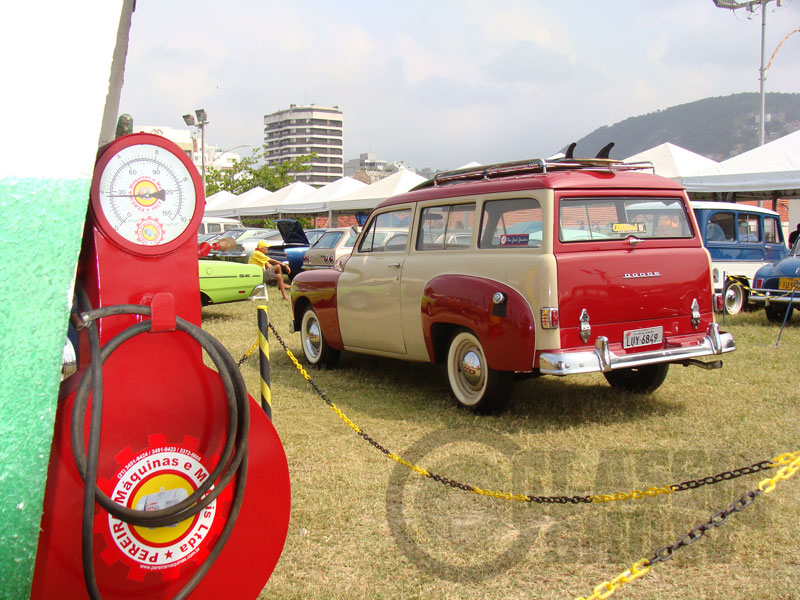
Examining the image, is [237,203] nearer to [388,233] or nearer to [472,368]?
[388,233]

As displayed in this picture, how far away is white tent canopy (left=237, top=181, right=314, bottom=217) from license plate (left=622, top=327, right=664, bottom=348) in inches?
996

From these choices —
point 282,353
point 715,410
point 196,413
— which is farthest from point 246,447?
point 282,353

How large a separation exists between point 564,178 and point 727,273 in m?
8.49

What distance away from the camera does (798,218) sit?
1316 inches

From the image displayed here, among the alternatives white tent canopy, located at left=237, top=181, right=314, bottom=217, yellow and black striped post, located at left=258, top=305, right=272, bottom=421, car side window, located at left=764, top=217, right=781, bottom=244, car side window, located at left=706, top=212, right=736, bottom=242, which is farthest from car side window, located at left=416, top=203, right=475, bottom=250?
white tent canopy, located at left=237, top=181, right=314, bottom=217

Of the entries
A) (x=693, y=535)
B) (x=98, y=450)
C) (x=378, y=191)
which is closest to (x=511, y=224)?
(x=693, y=535)

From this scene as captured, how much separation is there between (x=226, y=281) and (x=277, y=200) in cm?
2004

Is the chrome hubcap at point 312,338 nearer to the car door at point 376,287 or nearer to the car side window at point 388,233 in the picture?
the car door at point 376,287

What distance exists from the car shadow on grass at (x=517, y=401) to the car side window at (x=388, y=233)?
138 centimetres

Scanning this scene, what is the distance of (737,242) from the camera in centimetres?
1304

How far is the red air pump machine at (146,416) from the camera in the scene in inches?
83.6

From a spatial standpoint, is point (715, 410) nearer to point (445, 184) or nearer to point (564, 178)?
point (564, 178)

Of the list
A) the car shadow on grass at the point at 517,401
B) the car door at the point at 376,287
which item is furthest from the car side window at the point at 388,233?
the car shadow on grass at the point at 517,401

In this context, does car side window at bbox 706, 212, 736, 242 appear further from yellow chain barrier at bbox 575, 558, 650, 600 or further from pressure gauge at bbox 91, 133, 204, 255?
pressure gauge at bbox 91, 133, 204, 255
